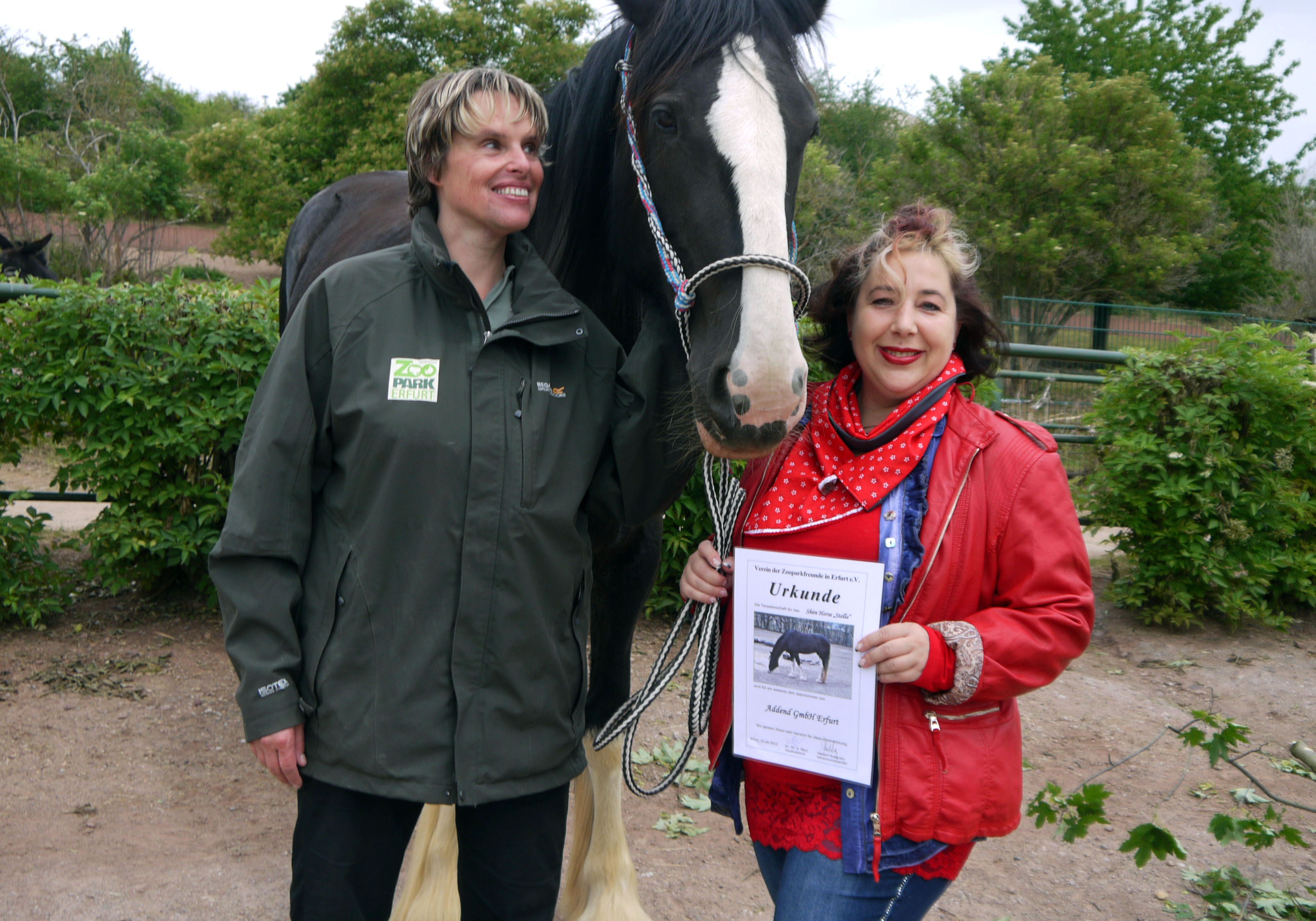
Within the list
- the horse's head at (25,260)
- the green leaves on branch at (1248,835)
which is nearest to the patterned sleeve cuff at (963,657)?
the green leaves on branch at (1248,835)

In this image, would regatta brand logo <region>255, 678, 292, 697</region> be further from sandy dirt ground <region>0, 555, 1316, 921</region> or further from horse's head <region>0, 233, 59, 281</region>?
horse's head <region>0, 233, 59, 281</region>

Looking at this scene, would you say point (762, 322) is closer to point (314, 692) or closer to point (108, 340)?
point (314, 692)

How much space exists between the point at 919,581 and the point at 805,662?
0.22 m

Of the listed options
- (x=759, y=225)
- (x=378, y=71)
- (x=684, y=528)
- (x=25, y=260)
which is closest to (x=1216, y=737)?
(x=759, y=225)

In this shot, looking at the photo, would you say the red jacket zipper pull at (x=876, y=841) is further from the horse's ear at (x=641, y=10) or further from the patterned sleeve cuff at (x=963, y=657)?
the horse's ear at (x=641, y=10)

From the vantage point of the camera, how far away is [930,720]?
1.43 metres

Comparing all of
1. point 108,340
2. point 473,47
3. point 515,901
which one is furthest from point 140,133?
point 515,901

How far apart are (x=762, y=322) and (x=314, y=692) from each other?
94cm

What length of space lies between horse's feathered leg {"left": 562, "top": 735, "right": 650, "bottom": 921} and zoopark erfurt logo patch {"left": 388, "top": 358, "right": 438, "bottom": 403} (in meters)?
1.41

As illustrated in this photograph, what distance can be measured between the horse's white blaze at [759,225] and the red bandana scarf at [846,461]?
19cm

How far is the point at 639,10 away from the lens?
1.84 metres

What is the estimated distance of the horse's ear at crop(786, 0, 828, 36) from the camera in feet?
6.05

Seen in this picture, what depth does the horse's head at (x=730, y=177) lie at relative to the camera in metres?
1.40

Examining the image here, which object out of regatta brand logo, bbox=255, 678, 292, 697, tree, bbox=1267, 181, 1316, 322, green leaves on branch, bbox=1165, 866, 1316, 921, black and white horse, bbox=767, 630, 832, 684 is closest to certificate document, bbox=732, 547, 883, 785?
black and white horse, bbox=767, 630, 832, 684
